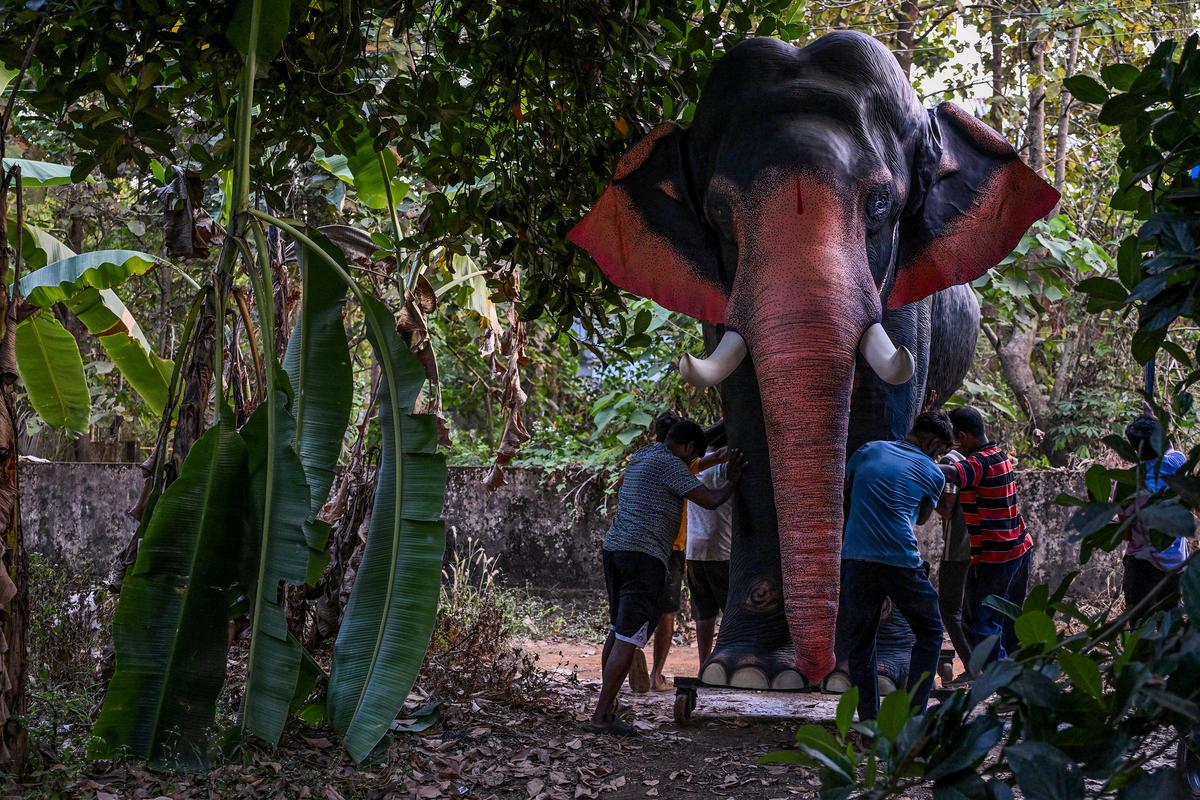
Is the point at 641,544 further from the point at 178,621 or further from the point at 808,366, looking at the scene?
the point at 178,621

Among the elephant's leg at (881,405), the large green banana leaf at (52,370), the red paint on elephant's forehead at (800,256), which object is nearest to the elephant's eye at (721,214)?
the red paint on elephant's forehead at (800,256)

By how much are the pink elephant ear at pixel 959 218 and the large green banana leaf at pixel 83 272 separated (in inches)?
167

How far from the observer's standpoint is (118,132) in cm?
402

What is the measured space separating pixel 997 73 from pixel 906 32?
4.29ft

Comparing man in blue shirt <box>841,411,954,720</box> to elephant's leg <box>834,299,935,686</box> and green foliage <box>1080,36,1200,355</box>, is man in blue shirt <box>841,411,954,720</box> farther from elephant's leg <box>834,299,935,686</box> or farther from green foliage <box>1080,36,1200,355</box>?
green foliage <box>1080,36,1200,355</box>

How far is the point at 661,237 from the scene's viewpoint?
5805mm

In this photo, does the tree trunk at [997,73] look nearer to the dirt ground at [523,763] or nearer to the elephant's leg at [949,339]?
the elephant's leg at [949,339]

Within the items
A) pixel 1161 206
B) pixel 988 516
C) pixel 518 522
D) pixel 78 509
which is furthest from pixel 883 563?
pixel 78 509

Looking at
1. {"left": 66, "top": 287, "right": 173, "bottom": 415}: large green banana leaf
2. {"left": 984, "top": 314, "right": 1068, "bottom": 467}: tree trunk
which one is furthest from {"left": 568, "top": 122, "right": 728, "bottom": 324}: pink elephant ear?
{"left": 984, "top": 314, "right": 1068, "bottom": 467}: tree trunk

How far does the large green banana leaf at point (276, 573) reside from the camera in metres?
3.86

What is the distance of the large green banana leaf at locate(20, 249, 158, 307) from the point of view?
22.4 feet

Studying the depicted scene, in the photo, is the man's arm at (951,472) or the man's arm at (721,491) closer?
the man's arm at (721,491)

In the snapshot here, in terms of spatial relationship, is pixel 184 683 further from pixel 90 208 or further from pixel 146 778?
pixel 90 208

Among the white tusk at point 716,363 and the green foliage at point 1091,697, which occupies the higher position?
the white tusk at point 716,363
